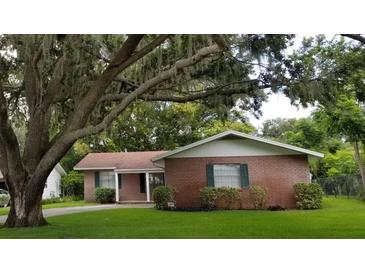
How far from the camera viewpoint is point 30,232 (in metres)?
5.93

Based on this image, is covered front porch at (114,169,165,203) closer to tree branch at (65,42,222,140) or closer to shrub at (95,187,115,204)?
shrub at (95,187,115,204)

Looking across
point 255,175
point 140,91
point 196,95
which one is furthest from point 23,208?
point 255,175

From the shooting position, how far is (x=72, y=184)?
1748 centimetres

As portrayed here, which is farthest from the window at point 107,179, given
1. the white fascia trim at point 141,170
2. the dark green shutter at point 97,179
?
the white fascia trim at point 141,170

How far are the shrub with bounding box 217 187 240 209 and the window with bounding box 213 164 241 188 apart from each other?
0.28 metres

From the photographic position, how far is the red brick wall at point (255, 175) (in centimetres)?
1055

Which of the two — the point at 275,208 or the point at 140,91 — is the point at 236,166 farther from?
the point at 140,91

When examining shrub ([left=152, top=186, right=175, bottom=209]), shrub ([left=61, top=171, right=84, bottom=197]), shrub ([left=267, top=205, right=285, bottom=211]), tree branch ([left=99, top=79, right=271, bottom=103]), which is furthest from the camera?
shrub ([left=61, top=171, right=84, bottom=197])

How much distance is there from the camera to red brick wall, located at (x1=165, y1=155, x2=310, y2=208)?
34.6 ft

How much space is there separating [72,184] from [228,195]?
932cm

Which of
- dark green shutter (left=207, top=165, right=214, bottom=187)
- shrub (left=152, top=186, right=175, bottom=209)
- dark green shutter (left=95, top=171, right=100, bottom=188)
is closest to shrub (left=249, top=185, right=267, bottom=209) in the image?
dark green shutter (left=207, top=165, right=214, bottom=187)

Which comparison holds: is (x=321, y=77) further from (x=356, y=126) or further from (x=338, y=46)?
(x=356, y=126)

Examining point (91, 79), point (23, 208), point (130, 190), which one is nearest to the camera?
point (23, 208)

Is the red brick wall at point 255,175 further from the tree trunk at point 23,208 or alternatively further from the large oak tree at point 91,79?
the tree trunk at point 23,208
